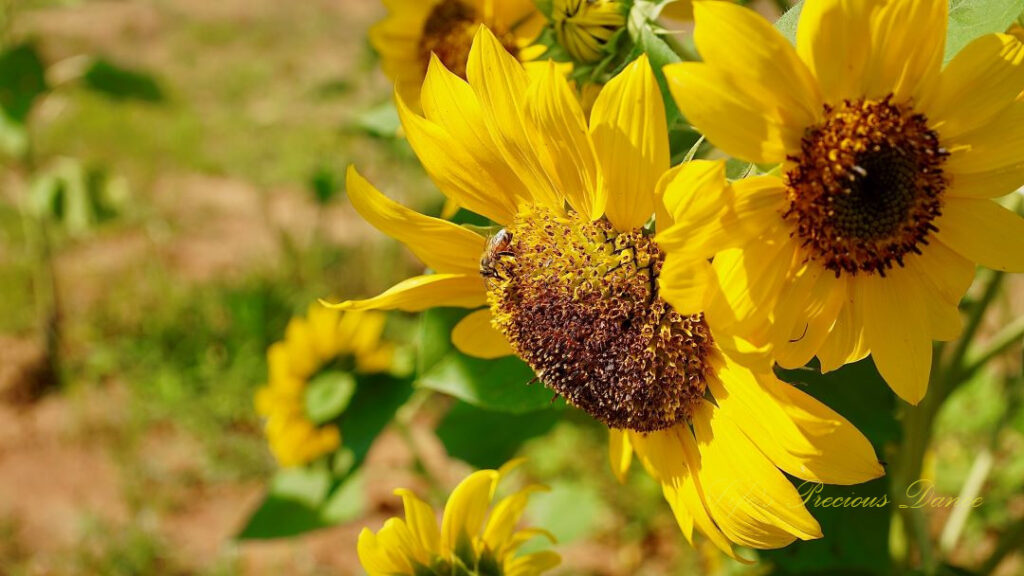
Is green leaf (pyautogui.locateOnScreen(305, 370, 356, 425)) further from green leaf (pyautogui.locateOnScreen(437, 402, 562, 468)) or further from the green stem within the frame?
the green stem

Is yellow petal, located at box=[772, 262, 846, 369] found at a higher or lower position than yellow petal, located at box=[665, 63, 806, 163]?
lower

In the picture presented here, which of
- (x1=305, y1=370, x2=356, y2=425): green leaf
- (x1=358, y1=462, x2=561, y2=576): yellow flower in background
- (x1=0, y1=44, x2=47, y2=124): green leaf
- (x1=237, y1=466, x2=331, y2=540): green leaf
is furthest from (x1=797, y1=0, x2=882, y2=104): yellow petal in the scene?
(x1=0, y1=44, x2=47, y2=124): green leaf

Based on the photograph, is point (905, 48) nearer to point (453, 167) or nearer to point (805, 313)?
point (805, 313)

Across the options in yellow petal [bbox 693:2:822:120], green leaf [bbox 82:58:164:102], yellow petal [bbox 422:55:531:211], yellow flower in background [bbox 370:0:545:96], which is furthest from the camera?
green leaf [bbox 82:58:164:102]

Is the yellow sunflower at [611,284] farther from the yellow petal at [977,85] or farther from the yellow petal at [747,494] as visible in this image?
the yellow petal at [977,85]

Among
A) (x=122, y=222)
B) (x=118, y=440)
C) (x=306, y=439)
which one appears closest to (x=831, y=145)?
(x=306, y=439)
